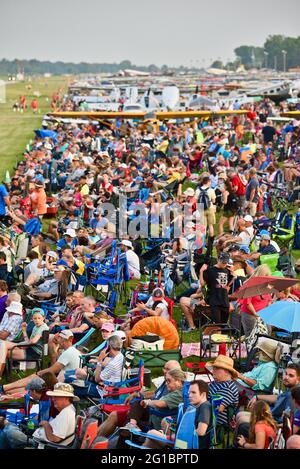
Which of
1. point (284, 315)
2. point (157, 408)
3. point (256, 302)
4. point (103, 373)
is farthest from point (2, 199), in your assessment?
point (157, 408)

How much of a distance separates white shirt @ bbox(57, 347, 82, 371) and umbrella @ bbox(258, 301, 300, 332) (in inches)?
71.7

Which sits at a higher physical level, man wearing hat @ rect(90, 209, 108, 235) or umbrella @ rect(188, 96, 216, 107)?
man wearing hat @ rect(90, 209, 108, 235)

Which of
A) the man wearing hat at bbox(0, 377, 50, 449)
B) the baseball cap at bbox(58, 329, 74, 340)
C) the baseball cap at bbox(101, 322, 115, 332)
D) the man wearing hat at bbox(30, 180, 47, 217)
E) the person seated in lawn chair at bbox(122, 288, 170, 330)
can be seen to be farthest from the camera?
the man wearing hat at bbox(30, 180, 47, 217)

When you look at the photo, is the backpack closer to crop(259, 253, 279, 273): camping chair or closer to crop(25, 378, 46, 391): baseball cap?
crop(259, 253, 279, 273): camping chair

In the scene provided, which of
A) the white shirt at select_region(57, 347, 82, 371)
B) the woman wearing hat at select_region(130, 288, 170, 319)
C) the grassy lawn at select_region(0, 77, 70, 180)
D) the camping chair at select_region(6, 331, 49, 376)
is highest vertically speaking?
the woman wearing hat at select_region(130, 288, 170, 319)

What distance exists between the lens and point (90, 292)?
1268 cm

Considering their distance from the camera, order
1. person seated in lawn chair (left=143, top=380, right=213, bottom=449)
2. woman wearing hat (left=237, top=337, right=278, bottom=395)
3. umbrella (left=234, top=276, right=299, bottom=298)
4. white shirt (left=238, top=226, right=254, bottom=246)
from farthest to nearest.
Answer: white shirt (left=238, top=226, right=254, bottom=246) < umbrella (left=234, top=276, right=299, bottom=298) < woman wearing hat (left=237, top=337, right=278, bottom=395) < person seated in lawn chair (left=143, top=380, right=213, bottom=449)

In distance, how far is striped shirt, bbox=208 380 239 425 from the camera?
25.8 feet

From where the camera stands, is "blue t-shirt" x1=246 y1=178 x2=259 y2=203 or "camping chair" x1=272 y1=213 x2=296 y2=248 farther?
"blue t-shirt" x1=246 y1=178 x2=259 y2=203

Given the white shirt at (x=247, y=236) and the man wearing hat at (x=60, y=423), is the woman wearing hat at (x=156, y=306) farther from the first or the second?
the white shirt at (x=247, y=236)

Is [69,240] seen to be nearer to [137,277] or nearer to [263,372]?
[137,277]

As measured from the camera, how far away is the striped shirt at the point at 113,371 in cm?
859

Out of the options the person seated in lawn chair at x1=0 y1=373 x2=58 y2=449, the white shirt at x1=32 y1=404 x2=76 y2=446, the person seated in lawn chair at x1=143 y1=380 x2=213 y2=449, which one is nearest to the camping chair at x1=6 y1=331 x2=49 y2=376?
the person seated in lawn chair at x1=0 y1=373 x2=58 y2=449

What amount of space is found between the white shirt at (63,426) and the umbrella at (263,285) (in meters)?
3.11
